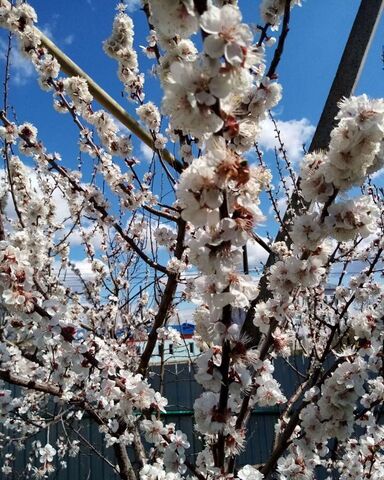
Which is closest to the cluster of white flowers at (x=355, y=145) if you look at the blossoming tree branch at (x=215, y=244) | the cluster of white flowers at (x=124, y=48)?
the blossoming tree branch at (x=215, y=244)

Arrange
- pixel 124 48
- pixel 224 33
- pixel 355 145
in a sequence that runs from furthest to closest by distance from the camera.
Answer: pixel 124 48, pixel 355 145, pixel 224 33

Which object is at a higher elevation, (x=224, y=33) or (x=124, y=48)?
(x=124, y=48)

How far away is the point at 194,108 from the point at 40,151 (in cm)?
226

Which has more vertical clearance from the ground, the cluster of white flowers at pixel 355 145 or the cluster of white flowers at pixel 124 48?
the cluster of white flowers at pixel 124 48

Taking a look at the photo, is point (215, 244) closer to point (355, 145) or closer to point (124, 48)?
point (355, 145)

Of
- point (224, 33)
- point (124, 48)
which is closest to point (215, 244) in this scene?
point (224, 33)

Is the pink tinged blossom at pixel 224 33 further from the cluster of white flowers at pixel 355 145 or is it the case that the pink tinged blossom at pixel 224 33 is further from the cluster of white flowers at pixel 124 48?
the cluster of white flowers at pixel 124 48

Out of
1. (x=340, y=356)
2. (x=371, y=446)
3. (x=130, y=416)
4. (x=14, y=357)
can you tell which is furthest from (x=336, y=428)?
(x=14, y=357)

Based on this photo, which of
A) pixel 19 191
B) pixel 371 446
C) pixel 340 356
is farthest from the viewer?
pixel 19 191

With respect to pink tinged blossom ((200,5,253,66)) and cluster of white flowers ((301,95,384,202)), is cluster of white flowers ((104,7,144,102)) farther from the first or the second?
pink tinged blossom ((200,5,253,66))

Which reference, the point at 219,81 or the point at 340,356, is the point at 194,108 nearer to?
the point at 219,81

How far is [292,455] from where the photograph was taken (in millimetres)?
2150

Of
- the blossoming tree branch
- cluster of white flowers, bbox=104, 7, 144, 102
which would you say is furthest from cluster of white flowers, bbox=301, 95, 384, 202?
cluster of white flowers, bbox=104, 7, 144, 102

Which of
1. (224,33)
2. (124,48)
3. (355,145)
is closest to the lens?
(224,33)
